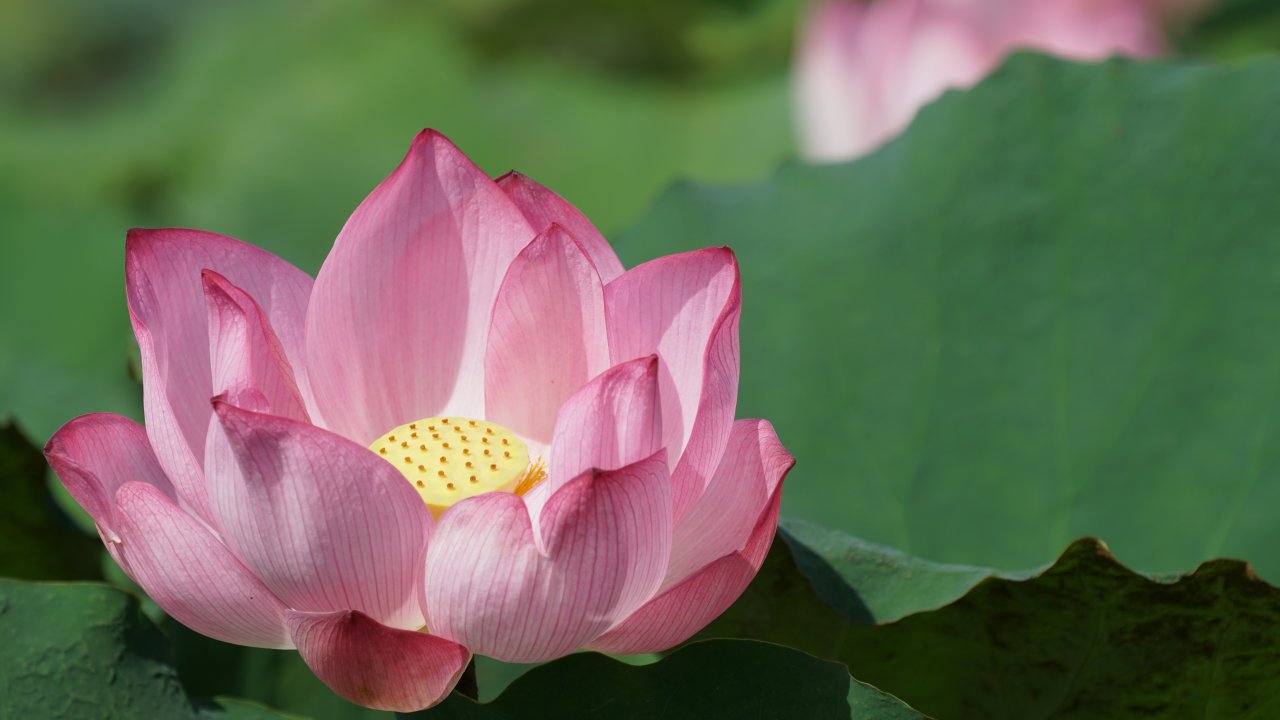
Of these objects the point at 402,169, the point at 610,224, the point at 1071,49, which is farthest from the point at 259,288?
the point at 610,224

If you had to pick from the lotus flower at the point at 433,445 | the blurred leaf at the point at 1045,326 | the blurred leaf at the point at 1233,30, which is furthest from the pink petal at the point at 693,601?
the blurred leaf at the point at 1233,30

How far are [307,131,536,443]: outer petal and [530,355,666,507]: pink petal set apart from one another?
160 millimetres

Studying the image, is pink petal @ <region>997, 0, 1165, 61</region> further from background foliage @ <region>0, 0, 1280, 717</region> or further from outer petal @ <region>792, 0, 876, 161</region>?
background foliage @ <region>0, 0, 1280, 717</region>

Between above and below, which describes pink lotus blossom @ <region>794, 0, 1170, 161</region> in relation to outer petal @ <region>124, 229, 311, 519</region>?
above

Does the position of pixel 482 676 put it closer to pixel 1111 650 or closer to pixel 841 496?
pixel 841 496

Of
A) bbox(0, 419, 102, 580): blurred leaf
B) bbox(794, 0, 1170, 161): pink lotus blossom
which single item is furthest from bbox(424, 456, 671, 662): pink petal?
bbox(794, 0, 1170, 161): pink lotus blossom

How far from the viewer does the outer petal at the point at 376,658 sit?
19.9 inches

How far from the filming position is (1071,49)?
1.52 m

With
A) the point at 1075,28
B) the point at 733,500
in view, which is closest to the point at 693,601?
the point at 733,500

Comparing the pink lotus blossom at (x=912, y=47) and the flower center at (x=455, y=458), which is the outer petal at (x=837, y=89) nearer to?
the pink lotus blossom at (x=912, y=47)

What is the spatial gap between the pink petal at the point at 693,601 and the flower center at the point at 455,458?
0.34ft

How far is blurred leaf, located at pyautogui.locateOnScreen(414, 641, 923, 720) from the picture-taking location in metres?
0.59

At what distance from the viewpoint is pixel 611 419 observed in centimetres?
52

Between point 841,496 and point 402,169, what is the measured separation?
45cm
